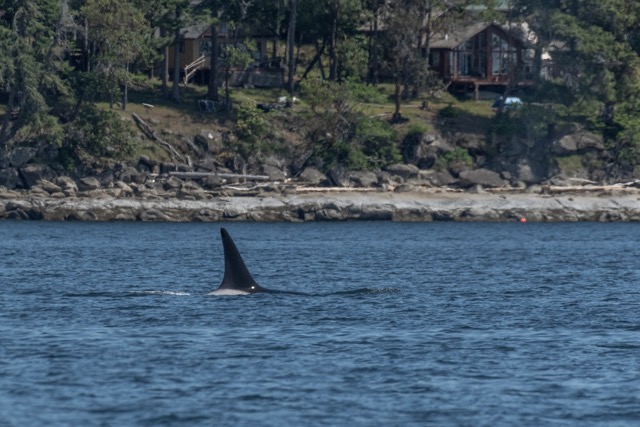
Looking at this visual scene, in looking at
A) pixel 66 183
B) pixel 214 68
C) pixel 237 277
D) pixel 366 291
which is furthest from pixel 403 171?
pixel 237 277

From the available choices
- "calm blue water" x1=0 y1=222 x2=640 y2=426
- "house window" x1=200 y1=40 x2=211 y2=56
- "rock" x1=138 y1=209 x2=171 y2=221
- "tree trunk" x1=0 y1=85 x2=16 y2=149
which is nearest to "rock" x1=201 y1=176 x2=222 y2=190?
"rock" x1=138 y1=209 x2=171 y2=221

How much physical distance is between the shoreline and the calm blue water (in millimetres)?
24716

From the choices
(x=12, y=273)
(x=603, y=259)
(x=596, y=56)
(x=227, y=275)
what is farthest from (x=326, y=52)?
(x=227, y=275)

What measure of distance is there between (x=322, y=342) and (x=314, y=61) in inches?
2763

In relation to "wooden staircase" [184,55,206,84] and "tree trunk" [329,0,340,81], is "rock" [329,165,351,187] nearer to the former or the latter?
"tree trunk" [329,0,340,81]

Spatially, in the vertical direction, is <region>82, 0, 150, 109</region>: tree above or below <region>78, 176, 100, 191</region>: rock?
above

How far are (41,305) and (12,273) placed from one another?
36.1 ft

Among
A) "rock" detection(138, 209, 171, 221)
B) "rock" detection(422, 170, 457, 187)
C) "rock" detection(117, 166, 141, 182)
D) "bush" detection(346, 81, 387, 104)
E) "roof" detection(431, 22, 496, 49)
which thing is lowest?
"rock" detection(138, 209, 171, 221)

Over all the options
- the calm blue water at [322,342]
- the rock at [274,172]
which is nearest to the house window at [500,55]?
the rock at [274,172]

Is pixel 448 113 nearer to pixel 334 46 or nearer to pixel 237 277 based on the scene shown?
pixel 334 46

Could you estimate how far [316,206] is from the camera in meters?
79.8

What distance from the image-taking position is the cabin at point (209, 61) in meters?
99.4

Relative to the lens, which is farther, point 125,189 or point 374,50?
point 374,50

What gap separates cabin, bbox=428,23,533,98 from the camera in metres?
100
